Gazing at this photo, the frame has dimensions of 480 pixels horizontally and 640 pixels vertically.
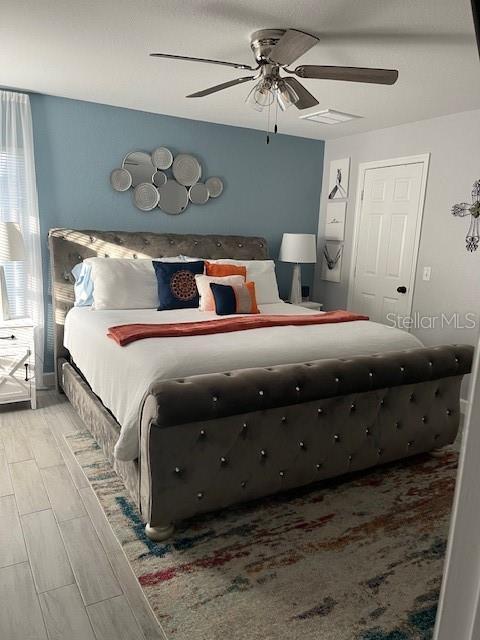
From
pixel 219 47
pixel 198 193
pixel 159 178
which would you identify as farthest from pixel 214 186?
pixel 219 47

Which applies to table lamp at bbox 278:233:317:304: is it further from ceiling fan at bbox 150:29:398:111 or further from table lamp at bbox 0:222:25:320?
table lamp at bbox 0:222:25:320

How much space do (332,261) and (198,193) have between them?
1662 millimetres

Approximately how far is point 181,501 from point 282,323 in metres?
1.37

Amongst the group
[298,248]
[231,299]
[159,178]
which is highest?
[159,178]

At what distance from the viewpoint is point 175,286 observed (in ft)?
12.5

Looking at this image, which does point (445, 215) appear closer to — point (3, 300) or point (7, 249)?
point (7, 249)

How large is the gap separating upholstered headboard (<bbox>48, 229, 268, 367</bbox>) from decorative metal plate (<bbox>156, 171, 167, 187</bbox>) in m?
0.47

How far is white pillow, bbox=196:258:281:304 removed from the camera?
4.25 metres

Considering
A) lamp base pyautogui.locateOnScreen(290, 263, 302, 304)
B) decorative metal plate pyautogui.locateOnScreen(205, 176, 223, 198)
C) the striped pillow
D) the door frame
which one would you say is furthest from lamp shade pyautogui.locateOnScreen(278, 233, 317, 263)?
the striped pillow

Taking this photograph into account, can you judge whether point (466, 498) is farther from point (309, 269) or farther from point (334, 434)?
point (309, 269)

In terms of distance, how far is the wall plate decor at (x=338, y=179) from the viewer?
5020 millimetres

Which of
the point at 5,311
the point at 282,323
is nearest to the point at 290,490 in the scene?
the point at 282,323

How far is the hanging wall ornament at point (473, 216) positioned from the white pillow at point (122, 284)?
2.52 meters

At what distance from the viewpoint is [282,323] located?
3.12 m
